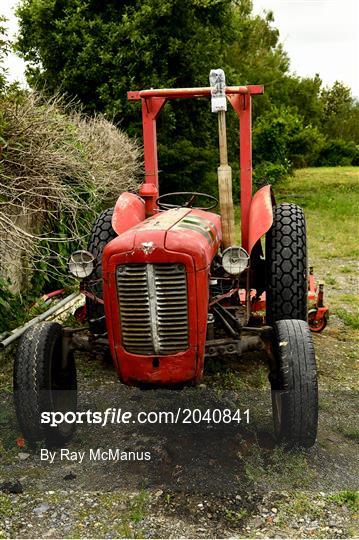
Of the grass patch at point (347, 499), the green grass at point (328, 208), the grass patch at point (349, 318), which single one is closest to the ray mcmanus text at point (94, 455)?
the grass patch at point (347, 499)

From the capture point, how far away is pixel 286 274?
13.0ft

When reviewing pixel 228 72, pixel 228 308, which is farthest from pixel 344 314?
pixel 228 72

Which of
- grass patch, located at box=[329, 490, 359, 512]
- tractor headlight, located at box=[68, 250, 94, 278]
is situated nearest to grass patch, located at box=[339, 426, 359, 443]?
grass patch, located at box=[329, 490, 359, 512]

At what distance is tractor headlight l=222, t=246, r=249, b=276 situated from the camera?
10.9 ft

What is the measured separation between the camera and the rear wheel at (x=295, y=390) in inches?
120

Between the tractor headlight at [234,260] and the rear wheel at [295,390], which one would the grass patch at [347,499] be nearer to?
the rear wheel at [295,390]

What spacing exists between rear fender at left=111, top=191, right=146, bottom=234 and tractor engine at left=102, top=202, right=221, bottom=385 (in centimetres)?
71

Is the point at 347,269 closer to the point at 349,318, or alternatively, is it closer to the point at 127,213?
the point at 349,318

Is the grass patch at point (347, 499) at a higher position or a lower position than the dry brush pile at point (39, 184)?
lower

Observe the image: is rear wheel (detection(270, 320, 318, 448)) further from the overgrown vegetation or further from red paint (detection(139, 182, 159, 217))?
the overgrown vegetation

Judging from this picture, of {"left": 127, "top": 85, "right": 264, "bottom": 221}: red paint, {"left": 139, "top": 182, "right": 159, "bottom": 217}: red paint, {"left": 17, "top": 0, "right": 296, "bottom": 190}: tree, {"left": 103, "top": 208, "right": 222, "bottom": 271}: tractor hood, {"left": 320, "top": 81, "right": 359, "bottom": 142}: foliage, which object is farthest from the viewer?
{"left": 320, "top": 81, "right": 359, "bottom": 142}: foliage

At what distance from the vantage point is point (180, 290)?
9.63ft

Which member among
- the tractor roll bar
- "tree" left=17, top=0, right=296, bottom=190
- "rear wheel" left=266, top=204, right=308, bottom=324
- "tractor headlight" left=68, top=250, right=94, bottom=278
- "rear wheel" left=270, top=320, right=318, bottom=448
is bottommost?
"rear wheel" left=270, top=320, right=318, bottom=448

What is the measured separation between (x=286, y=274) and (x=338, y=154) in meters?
31.5
